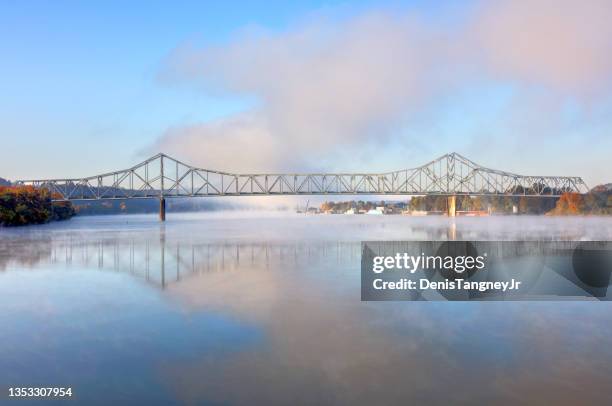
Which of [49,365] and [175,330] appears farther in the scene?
[175,330]

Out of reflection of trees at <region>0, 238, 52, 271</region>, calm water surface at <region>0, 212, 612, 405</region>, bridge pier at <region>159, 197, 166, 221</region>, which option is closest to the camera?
calm water surface at <region>0, 212, 612, 405</region>

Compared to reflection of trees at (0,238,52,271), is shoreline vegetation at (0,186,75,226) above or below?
above

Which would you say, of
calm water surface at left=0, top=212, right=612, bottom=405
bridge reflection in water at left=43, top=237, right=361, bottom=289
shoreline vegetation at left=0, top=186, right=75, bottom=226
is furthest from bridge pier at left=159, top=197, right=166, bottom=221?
calm water surface at left=0, top=212, right=612, bottom=405

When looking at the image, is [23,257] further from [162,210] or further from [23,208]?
[162,210]

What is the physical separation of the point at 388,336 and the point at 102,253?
21.0 metres

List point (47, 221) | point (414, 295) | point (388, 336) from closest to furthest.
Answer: point (388, 336) < point (414, 295) < point (47, 221)

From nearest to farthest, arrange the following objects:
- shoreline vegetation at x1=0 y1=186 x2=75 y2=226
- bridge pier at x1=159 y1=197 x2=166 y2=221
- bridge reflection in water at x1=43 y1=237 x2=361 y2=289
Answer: bridge reflection in water at x1=43 y1=237 x2=361 y2=289, shoreline vegetation at x1=0 y1=186 x2=75 y2=226, bridge pier at x1=159 y1=197 x2=166 y2=221

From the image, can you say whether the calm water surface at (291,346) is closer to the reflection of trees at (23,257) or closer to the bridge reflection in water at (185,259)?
the bridge reflection in water at (185,259)

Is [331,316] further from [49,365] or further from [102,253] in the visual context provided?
[102,253]

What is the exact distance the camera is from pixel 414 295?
1280 centimetres

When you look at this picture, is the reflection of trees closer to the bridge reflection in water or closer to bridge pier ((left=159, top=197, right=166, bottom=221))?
the bridge reflection in water

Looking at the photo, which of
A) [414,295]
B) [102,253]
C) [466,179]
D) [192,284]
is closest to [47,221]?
[102,253]

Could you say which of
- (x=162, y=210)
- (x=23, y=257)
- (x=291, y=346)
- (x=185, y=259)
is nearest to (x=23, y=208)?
(x=162, y=210)

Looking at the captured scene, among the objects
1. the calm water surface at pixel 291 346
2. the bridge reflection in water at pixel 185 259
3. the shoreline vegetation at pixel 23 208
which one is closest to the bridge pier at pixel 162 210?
the shoreline vegetation at pixel 23 208
